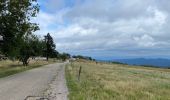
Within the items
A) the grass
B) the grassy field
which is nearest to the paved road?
the grassy field

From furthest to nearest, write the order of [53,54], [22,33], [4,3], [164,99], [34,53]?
[53,54] < [34,53] < [22,33] < [4,3] < [164,99]

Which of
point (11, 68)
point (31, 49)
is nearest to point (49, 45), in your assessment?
point (31, 49)

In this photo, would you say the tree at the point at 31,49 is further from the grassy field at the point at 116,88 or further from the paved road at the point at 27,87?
the paved road at the point at 27,87

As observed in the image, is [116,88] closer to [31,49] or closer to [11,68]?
[11,68]

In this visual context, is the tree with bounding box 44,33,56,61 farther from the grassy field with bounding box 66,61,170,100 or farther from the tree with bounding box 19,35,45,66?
the grassy field with bounding box 66,61,170,100

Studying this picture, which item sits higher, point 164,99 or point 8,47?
point 8,47

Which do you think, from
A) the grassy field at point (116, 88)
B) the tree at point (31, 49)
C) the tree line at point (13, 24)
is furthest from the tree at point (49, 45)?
the grassy field at point (116, 88)

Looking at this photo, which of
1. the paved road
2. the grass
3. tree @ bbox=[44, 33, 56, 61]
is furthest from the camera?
tree @ bbox=[44, 33, 56, 61]

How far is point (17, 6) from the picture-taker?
42656 millimetres

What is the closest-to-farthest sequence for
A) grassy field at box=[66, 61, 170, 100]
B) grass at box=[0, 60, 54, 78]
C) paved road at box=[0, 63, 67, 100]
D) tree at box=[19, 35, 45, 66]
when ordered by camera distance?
grassy field at box=[66, 61, 170, 100]
paved road at box=[0, 63, 67, 100]
grass at box=[0, 60, 54, 78]
tree at box=[19, 35, 45, 66]

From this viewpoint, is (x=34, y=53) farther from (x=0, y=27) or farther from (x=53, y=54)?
(x=53, y=54)

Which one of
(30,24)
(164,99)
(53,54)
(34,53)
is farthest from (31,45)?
(53,54)

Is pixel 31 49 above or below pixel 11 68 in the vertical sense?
above

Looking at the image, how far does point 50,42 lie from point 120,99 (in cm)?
15639
